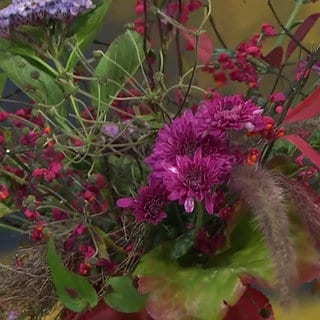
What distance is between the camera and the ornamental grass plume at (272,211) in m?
0.50

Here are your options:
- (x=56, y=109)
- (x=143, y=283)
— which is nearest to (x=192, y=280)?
(x=143, y=283)

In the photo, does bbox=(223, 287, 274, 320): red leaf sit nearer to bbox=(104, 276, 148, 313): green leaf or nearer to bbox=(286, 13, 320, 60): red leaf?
bbox=(104, 276, 148, 313): green leaf

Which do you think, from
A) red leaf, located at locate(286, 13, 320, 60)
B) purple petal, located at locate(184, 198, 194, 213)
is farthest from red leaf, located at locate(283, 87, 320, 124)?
red leaf, located at locate(286, 13, 320, 60)

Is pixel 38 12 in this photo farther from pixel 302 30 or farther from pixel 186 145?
pixel 302 30

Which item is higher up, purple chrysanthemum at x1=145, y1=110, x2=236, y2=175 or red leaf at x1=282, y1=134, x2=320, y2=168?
purple chrysanthemum at x1=145, y1=110, x2=236, y2=175

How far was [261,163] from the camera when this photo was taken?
644mm

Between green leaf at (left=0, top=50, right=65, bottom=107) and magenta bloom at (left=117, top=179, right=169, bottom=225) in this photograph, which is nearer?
magenta bloom at (left=117, top=179, right=169, bottom=225)

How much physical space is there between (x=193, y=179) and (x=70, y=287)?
0.45ft

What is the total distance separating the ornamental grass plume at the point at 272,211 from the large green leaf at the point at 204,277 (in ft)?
0.18

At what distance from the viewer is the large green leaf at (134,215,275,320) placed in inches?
23.1

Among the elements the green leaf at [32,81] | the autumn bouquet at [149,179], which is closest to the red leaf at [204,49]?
the autumn bouquet at [149,179]

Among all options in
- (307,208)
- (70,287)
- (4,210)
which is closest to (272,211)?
(307,208)

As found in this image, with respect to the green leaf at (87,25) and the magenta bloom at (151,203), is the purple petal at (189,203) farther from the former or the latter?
the green leaf at (87,25)

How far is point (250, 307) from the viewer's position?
626 millimetres
